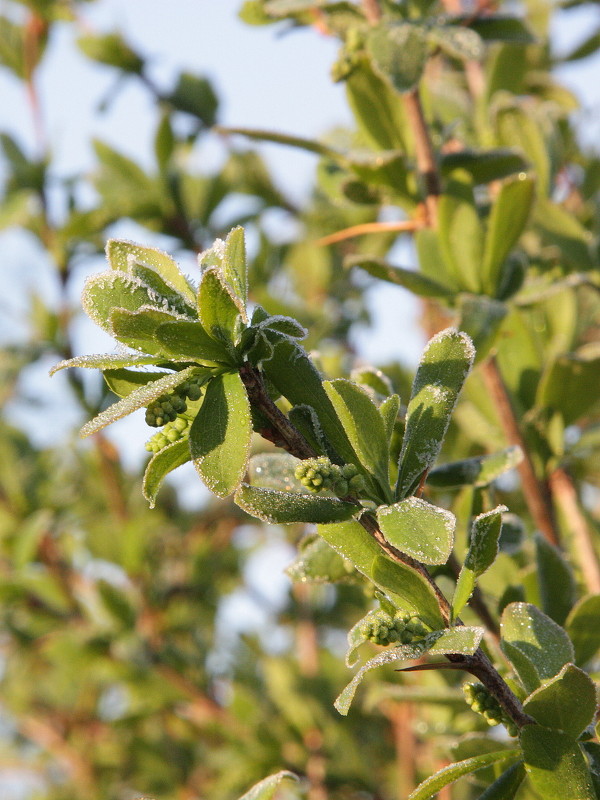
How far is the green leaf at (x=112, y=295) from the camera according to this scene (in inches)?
22.8

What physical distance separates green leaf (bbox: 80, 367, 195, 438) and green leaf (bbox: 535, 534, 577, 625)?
0.39 m

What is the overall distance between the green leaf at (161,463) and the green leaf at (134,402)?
0.05 meters

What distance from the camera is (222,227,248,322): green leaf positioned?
582 mm

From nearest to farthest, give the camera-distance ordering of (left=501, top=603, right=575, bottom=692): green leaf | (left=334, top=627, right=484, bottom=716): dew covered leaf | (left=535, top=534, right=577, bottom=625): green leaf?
(left=334, top=627, right=484, bottom=716): dew covered leaf < (left=501, top=603, right=575, bottom=692): green leaf < (left=535, top=534, right=577, bottom=625): green leaf

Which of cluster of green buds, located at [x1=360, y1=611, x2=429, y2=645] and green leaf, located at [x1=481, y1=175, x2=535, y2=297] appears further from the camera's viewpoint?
green leaf, located at [x1=481, y1=175, x2=535, y2=297]

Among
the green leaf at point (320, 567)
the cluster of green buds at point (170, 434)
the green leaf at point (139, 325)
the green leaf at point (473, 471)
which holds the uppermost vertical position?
the green leaf at point (139, 325)

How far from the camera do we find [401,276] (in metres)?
0.89

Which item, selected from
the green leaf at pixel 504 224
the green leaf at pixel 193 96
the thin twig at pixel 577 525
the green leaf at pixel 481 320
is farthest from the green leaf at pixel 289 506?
the green leaf at pixel 193 96

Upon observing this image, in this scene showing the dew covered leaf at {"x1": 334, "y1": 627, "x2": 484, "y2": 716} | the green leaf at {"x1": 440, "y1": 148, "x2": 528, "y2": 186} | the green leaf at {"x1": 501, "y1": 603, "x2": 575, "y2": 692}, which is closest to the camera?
the dew covered leaf at {"x1": 334, "y1": 627, "x2": 484, "y2": 716}

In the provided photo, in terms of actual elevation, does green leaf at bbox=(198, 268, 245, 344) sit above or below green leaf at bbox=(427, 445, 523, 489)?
above

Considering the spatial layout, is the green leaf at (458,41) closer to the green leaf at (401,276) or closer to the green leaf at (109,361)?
the green leaf at (401,276)

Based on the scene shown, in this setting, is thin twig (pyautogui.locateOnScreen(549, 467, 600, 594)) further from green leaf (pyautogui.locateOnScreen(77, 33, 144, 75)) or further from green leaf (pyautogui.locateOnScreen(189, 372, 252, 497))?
green leaf (pyautogui.locateOnScreen(77, 33, 144, 75))

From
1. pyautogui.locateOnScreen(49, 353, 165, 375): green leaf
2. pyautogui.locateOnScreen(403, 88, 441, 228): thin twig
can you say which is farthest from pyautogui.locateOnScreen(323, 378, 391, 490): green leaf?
pyautogui.locateOnScreen(403, 88, 441, 228): thin twig

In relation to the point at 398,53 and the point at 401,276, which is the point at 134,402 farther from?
the point at 398,53
